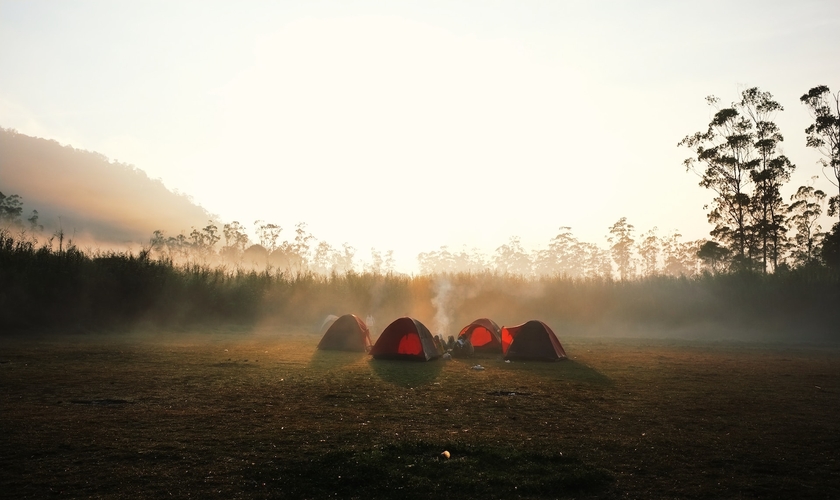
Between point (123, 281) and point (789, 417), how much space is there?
24.6m

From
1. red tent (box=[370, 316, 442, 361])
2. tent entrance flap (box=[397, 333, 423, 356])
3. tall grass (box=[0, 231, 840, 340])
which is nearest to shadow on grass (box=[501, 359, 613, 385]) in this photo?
red tent (box=[370, 316, 442, 361])

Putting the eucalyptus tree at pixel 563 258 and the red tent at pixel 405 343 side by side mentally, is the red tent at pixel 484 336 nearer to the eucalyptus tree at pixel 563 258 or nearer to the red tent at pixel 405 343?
the red tent at pixel 405 343

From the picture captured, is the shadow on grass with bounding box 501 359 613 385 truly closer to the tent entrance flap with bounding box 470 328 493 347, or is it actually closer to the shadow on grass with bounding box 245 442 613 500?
the tent entrance flap with bounding box 470 328 493 347

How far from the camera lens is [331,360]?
50.2ft

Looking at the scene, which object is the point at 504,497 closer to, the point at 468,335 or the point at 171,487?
the point at 171,487

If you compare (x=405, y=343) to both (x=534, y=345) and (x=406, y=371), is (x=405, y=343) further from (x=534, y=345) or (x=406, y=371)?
(x=534, y=345)

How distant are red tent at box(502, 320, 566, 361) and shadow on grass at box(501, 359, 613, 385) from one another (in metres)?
0.29

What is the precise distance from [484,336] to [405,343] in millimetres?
3755

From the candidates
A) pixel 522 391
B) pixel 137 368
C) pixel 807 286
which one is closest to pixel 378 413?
pixel 522 391

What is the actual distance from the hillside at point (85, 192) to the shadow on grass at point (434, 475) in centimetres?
12771

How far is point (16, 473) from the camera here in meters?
5.16

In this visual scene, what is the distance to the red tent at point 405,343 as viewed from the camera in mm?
15578

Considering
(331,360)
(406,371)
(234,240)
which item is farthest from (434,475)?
(234,240)

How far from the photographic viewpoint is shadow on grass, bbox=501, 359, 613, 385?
12359 millimetres
